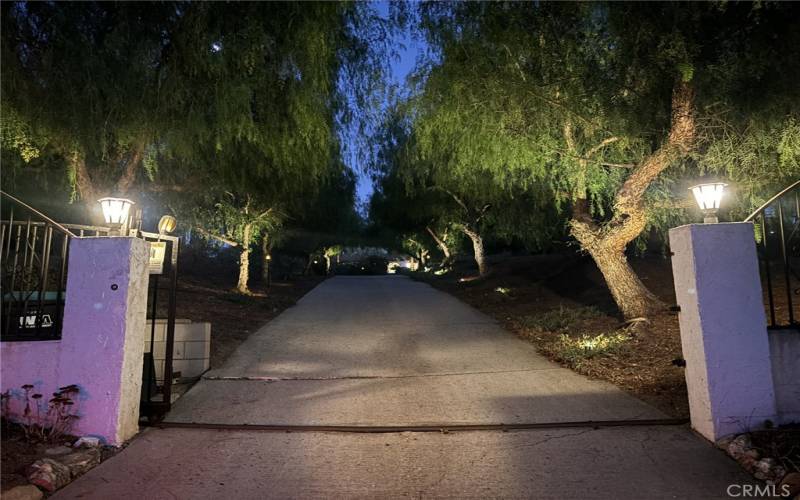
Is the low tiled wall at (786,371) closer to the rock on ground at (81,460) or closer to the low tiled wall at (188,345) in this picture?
the rock on ground at (81,460)

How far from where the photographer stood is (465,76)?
23.2 ft

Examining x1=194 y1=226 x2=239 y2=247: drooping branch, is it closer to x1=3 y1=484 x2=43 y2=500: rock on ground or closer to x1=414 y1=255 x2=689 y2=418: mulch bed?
x1=414 y1=255 x2=689 y2=418: mulch bed

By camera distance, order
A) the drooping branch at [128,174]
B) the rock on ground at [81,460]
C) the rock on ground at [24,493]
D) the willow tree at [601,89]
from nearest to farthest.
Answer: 1. the rock on ground at [24,493]
2. the rock on ground at [81,460]
3. the willow tree at [601,89]
4. the drooping branch at [128,174]

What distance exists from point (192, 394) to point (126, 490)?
2.09 metres

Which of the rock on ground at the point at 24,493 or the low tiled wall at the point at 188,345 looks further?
the low tiled wall at the point at 188,345

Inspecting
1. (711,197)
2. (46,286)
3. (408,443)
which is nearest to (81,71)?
(46,286)

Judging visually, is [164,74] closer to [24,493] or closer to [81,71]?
[81,71]

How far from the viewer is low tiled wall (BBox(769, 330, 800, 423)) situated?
12.5 feet

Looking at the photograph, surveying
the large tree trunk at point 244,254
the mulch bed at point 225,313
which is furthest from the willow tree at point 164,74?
the large tree trunk at point 244,254

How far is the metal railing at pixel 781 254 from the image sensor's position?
4.05 meters

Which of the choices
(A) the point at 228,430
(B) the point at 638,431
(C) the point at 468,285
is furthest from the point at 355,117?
(C) the point at 468,285

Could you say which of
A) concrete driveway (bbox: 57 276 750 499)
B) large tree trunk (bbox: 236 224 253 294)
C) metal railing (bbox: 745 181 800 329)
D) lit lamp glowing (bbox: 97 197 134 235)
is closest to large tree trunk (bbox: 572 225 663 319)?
metal railing (bbox: 745 181 800 329)

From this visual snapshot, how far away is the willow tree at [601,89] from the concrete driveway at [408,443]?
126 inches

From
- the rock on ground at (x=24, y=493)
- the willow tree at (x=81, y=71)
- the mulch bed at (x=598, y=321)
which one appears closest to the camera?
the rock on ground at (x=24, y=493)
